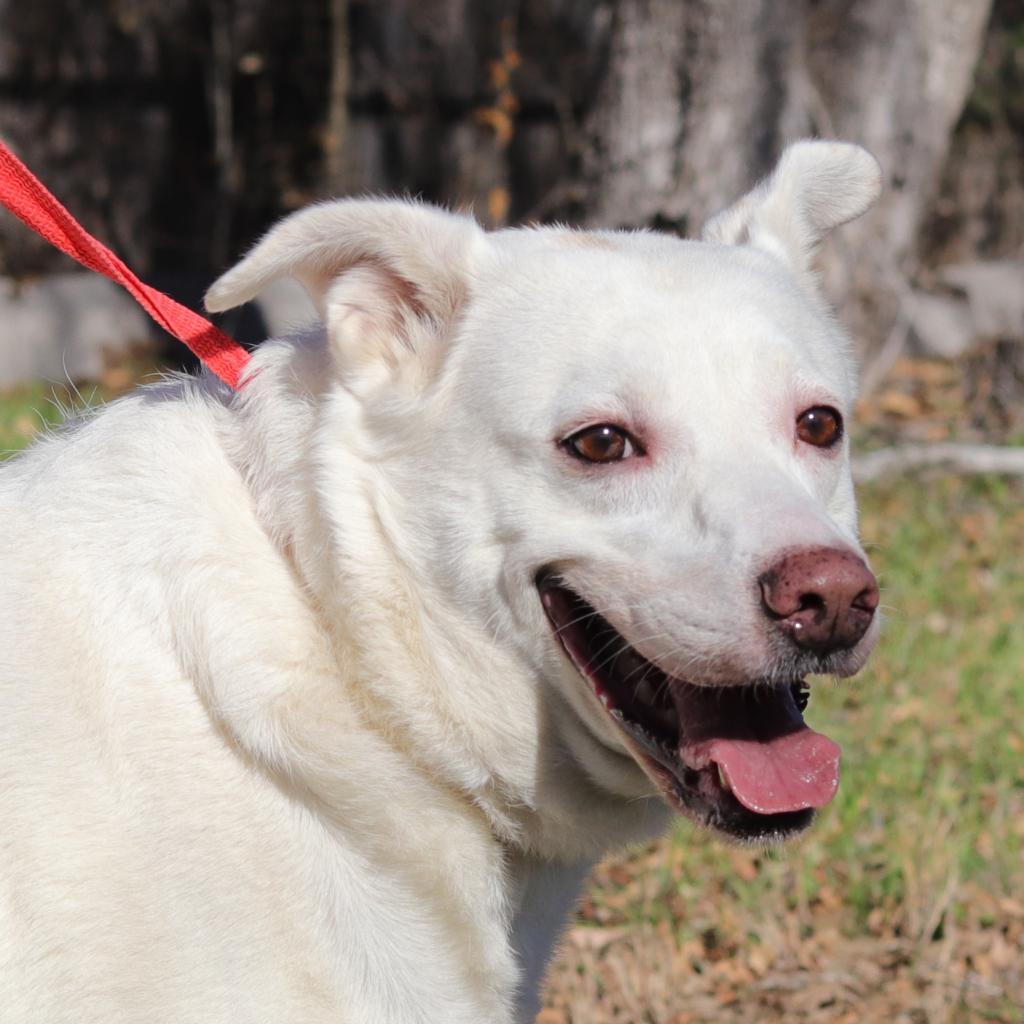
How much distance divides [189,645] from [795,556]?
3.35 feet

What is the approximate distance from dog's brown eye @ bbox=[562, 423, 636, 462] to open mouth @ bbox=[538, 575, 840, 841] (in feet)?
0.79

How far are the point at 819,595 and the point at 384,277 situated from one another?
106 cm

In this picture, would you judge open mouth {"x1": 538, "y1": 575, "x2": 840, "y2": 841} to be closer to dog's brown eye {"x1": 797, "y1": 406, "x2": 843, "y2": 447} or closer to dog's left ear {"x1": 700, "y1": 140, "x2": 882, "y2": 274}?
dog's brown eye {"x1": 797, "y1": 406, "x2": 843, "y2": 447}

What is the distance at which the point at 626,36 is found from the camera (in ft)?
23.6

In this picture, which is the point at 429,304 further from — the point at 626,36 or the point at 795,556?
the point at 626,36

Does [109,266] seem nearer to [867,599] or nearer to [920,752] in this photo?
[867,599]

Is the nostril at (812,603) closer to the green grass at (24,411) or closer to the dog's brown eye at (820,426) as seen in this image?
the dog's brown eye at (820,426)

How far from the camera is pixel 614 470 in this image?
2.59 meters

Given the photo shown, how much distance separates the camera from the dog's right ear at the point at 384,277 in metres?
2.71

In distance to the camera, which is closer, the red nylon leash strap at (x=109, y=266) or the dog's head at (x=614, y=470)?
the dog's head at (x=614, y=470)

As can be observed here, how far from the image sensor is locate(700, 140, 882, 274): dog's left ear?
3145 millimetres

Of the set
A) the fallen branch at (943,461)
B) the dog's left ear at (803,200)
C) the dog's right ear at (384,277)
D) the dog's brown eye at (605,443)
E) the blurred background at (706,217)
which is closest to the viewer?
the dog's brown eye at (605,443)

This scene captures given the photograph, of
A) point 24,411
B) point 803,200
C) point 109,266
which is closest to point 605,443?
point 803,200

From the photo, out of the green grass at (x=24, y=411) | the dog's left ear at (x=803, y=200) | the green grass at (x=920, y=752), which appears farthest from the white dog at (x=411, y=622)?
the green grass at (x=24, y=411)
